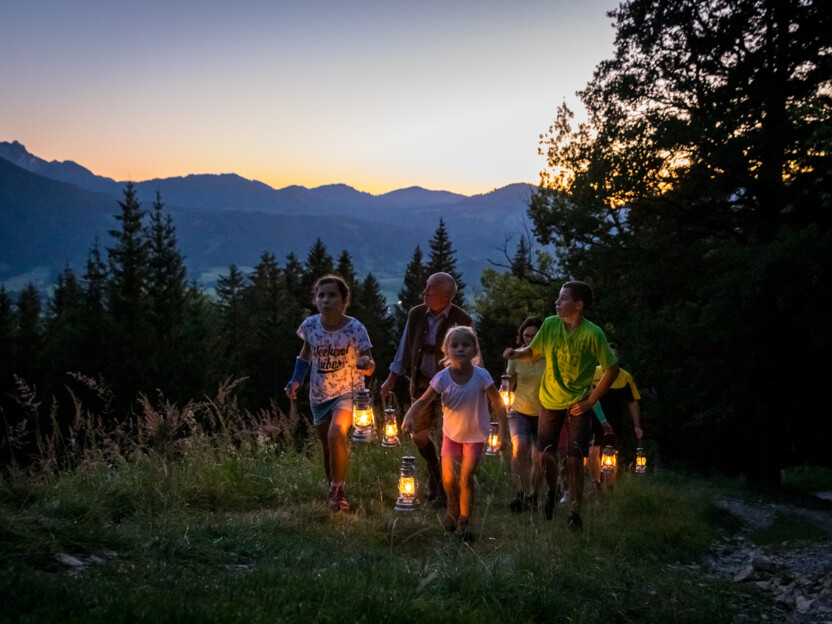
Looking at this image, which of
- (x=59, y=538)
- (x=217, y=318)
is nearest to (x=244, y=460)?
(x=59, y=538)

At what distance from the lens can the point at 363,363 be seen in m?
6.58

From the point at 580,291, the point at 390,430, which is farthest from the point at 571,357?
the point at 390,430

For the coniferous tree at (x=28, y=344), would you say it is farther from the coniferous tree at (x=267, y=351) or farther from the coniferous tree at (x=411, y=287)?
the coniferous tree at (x=411, y=287)

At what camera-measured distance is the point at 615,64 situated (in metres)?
18.2

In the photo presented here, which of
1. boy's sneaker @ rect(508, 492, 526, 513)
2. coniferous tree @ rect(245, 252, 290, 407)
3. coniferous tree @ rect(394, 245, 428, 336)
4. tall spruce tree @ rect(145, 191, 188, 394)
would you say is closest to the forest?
boy's sneaker @ rect(508, 492, 526, 513)

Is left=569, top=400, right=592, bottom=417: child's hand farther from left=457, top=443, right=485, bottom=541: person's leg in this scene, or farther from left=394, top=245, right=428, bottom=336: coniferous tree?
left=394, top=245, right=428, bottom=336: coniferous tree

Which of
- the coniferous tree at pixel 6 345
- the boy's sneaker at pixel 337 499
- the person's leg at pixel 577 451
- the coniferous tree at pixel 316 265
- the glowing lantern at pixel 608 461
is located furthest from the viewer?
the coniferous tree at pixel 316 265

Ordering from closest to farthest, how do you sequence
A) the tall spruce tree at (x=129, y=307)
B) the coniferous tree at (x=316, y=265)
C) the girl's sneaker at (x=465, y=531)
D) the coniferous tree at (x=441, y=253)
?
the girl's sneaker at (x=465, y=531), the tall spruce tree at (x=129, y=307), the coniferous tree at (x=316, y=265), the coniferous tree at (x=441, y=253)

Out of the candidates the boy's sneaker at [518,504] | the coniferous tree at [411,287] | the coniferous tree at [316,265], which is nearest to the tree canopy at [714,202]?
the boy's sneaker at [518,504]

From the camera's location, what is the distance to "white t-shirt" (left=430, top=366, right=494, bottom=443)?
5.91m

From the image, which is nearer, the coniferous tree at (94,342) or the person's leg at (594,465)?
the person's leg at (594,465)

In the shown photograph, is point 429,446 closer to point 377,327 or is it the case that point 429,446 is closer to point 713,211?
point 713,211

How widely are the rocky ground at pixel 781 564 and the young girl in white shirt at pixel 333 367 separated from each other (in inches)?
136

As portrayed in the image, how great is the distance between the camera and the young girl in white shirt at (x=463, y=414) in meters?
5.91
